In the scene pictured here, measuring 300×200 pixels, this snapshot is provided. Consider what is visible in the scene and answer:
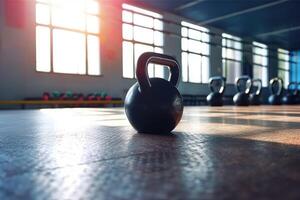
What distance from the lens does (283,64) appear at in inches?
1005

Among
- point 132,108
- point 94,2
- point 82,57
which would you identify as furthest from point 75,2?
point 132,108

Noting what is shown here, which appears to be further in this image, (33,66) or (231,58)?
(231,58)

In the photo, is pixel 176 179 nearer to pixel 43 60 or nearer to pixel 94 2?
pixel 43 60

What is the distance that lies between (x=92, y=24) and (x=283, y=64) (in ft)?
58.8

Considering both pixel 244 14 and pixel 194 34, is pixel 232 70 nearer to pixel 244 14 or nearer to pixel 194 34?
pixel 194 34

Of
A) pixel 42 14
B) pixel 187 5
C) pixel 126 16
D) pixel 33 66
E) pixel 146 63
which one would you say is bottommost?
pixel 146 63

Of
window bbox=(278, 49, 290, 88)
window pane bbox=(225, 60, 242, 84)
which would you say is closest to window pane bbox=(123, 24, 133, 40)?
window pane bbox=(225, 60, 242, 84)

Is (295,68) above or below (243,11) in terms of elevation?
below

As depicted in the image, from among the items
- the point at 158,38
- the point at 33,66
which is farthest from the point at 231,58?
the point at 33,66

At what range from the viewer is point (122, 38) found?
14.1m

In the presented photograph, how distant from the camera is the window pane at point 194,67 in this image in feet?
58.4

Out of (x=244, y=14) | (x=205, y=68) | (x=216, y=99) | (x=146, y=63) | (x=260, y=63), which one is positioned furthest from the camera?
(x=260, y=63)

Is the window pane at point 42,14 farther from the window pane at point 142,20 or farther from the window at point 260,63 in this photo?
the window at point 260,63

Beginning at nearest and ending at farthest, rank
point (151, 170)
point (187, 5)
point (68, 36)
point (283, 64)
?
point (151, 170) → point (68, 36) → point (187, 5) → point (283, 64)
